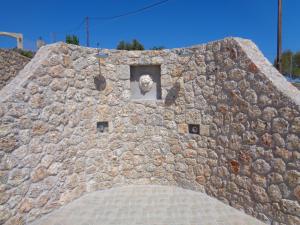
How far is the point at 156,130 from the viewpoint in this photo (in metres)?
4.87

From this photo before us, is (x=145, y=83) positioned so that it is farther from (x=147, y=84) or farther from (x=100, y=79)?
(x=100, y=79)

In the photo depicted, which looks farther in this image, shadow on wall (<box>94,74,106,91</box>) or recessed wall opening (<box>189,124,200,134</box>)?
shadow on wall (<box>94,74,106,91</box>)

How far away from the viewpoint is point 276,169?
10.2ft

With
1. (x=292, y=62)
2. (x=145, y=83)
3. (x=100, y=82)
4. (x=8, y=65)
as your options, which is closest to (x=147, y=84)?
(x=145, y=83)

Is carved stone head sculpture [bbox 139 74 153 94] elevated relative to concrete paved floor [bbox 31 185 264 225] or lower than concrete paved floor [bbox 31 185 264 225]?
elevated

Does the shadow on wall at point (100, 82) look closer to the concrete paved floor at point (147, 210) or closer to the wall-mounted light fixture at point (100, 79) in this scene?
the wall-mounted light fixture at point (100, 79)

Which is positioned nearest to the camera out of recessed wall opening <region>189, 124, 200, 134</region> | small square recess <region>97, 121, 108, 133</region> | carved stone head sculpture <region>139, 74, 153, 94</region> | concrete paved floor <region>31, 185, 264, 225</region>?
concrete paved floor <region>31, 185, 264, 225</region>

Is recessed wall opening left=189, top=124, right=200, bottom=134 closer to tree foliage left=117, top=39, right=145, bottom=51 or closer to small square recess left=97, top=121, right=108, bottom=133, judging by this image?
small square recess left=97, top=121, right=108, bottom=133

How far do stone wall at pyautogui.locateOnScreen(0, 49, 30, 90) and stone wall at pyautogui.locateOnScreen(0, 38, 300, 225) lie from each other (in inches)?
126

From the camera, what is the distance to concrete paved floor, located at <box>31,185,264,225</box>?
3.42m

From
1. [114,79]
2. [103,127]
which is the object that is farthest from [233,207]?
[114,79]

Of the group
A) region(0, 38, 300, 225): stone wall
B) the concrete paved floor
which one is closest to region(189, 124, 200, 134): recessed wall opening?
region(0, 38, 300, 225): stone wall

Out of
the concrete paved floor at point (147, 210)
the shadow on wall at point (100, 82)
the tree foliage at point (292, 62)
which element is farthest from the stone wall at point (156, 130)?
the tree foliage at point (292, 62)

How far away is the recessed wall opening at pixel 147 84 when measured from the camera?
488 cm
